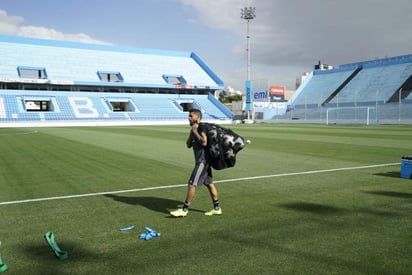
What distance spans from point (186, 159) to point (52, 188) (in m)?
5.70

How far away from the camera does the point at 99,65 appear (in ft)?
202

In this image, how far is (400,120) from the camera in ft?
145

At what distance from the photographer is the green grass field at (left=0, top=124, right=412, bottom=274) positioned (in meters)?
4.20

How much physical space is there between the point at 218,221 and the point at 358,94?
61401 millimetres

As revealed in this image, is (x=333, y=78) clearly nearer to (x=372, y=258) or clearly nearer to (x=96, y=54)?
(x=96, y=54)

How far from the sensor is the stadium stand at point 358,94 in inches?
1991

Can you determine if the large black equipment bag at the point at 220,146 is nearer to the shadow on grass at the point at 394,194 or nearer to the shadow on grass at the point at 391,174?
the shadow on grass at the point at 394,194

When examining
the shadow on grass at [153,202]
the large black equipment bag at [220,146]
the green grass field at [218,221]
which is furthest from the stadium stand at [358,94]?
the large black equipment bag at [220,146]

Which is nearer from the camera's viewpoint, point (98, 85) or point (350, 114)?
point (350, 114)

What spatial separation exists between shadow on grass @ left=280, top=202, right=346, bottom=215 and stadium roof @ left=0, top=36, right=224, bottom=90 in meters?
52.4

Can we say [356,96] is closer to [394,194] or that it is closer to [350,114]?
[350,114]

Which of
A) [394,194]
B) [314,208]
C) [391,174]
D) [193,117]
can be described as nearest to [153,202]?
[193,117]

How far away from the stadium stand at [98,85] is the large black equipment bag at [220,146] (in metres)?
47.5

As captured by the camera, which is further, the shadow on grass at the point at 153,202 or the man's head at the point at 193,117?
the shadow on grass at the point at 153,202
